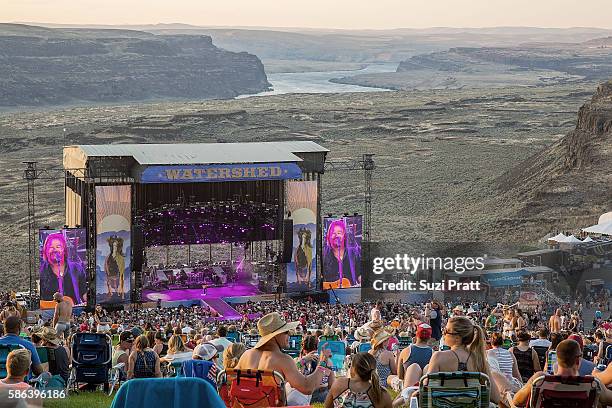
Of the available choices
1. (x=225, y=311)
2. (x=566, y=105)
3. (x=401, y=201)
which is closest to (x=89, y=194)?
(x=225, y=311)

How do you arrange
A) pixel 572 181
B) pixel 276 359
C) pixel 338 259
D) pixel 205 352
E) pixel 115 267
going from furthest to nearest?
1. pixel 572 181
2. pixel 338 259
3. pixel 115 267
4. pixel 205 352
5. pixel 276 359

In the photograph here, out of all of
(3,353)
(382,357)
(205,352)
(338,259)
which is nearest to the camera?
(3,353)

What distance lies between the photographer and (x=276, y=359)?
7977mm

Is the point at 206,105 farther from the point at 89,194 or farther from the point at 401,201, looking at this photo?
the point at 89,194

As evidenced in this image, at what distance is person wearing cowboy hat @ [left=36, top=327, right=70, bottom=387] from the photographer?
38.0 ft

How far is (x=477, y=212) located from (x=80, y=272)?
115 ft

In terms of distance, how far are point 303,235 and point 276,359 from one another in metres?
28.9

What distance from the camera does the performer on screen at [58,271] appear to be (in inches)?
1316

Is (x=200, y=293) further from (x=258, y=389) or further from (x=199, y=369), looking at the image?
(x=258, y=389)

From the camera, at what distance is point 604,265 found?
3462 centimetres

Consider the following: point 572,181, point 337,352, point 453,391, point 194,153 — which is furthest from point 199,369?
point 572,181

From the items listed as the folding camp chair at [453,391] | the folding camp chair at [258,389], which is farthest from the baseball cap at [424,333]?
the folding camp chair at [453,391]

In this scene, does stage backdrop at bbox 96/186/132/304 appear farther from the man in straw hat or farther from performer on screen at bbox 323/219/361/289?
the man in straw hat

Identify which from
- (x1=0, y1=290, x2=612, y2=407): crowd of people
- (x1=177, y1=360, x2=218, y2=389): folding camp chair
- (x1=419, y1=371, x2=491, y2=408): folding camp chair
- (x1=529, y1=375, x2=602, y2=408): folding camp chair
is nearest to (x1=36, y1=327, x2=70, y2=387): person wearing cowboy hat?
(x1=0, y1=290, x2=612, y2=407): crowd of people
